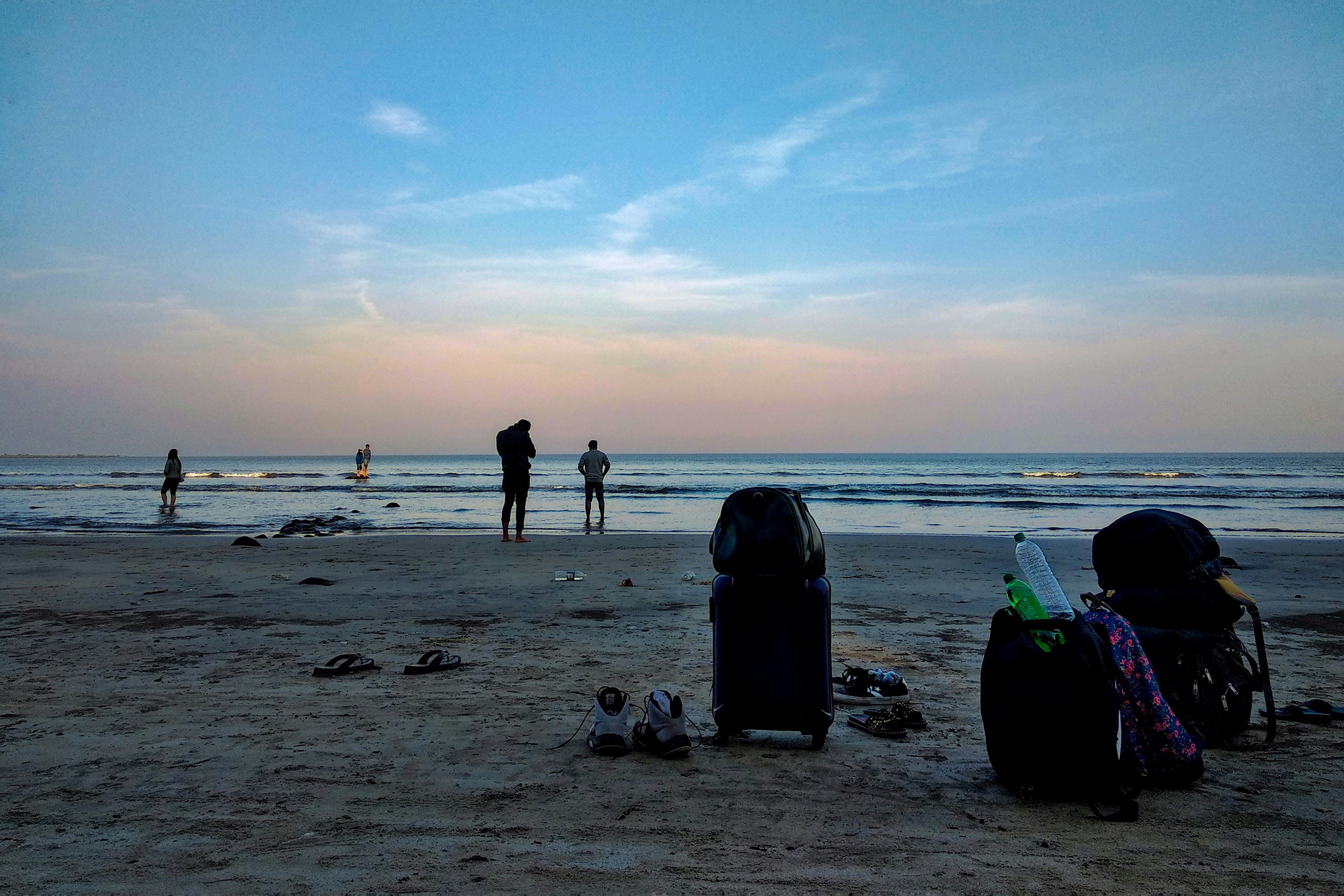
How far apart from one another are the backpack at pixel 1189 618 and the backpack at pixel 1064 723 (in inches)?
31.3

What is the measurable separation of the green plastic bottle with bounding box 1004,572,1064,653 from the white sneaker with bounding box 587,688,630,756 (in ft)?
6.01

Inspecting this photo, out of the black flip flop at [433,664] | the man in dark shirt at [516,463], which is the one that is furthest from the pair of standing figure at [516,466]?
the black flip flop at [433,664]

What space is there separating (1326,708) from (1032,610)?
2.42 m

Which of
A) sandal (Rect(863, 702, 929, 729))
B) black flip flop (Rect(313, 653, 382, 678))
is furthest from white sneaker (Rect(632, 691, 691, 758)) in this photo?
black flip flop (Rect(313, 653, 382, 678))

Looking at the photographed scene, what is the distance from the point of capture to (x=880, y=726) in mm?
4305

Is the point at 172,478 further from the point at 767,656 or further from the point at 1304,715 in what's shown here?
the point at 1304,715

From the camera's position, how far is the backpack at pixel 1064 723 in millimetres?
3295

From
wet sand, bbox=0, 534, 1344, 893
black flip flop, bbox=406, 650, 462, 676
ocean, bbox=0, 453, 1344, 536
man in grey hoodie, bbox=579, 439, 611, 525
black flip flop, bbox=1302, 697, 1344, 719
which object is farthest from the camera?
ocean, bbox=0, 453, 1344, 536

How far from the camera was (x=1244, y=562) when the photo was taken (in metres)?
12.1

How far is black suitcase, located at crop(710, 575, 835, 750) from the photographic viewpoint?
13.3ft

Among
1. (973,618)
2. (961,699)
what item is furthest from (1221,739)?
(973,618)

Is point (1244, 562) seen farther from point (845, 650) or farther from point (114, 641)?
point (114, 641)

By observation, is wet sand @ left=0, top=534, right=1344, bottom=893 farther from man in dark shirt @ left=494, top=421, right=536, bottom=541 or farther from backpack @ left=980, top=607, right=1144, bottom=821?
man in dark shirt @ left=494, top=421, right=536, bottom=541

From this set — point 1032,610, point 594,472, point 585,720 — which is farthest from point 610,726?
point 594,472
